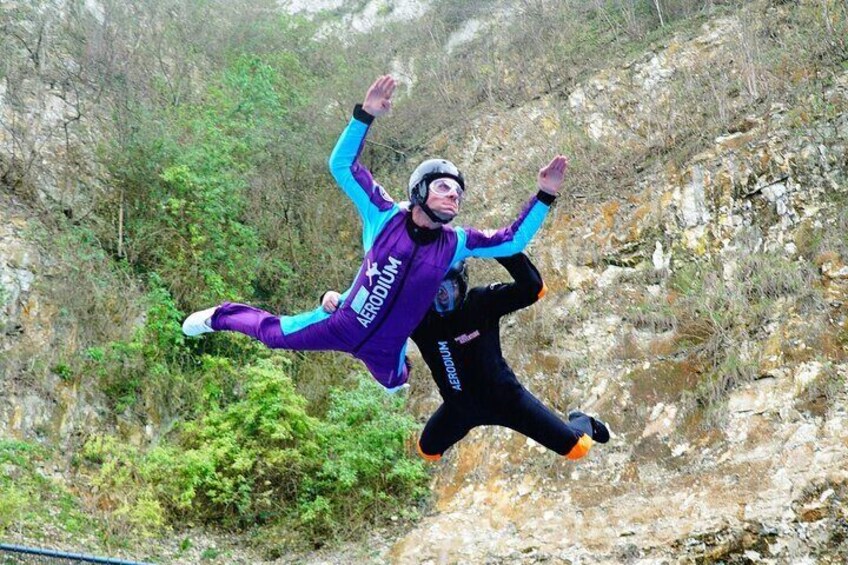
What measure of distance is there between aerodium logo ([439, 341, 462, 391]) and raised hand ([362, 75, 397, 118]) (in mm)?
1406

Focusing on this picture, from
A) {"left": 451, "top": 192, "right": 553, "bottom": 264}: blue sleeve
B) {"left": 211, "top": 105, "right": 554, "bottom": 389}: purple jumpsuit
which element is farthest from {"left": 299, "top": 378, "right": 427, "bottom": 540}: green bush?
{"left": 451, "top": 192, "right": 553, "bottom": 264}: blue sleeve

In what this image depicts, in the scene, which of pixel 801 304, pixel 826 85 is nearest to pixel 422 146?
pixel 826 85

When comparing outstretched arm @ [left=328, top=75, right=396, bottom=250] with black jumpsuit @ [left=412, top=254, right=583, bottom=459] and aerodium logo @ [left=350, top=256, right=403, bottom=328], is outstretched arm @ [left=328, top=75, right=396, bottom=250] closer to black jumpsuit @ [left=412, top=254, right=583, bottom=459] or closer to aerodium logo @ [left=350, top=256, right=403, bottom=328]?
aerodium logo @ [left=350, top=256, right=403, bottom=328]

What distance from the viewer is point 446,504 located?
8406mm

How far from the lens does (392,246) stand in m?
4.01

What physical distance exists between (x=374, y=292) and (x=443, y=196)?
0.65 metres

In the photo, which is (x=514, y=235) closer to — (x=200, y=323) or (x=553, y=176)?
(x=553, y=176)

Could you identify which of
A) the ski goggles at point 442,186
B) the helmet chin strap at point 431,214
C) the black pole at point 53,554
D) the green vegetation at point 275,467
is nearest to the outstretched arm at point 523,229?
the helmet chin strap at point 431,214

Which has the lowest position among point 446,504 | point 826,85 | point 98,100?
point 446,504

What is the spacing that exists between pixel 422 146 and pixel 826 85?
664cm

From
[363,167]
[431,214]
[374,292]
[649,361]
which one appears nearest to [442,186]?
[431,214]

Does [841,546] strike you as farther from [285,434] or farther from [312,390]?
[312,390]

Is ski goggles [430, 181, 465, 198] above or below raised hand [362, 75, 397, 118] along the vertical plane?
below

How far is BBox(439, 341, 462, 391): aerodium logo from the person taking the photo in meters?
4.41
